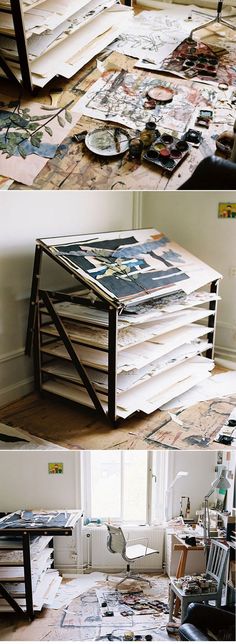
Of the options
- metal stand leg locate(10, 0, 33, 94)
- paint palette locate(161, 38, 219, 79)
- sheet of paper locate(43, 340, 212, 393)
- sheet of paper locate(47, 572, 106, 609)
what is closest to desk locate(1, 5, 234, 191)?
metal stand leg locate(10, 0, 33, 94)

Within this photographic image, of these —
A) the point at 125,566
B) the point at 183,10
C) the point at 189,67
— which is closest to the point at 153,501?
the point at 125,566

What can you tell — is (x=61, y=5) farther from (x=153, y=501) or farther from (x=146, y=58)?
(x=153, y=501)

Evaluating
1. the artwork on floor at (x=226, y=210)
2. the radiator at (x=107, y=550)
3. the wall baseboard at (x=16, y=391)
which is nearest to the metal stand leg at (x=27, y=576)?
the radiator at (x=107, y=550)

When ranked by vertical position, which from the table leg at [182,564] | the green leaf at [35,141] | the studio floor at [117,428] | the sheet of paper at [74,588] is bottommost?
the sheet of paper at [74,588]

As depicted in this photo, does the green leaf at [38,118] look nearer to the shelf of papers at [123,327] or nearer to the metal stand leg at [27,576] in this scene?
the shelf of papers at [123,327]

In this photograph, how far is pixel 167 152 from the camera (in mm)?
1793

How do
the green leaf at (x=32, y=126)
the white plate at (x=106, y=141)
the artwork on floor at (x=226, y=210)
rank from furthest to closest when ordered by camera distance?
the green leaf at (x=32, y=126), the white plate at (x=106, y=141), the artwork on floor at (x=226, y=210)

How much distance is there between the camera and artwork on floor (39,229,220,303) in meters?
1.23

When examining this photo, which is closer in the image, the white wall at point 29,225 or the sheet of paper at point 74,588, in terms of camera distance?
the white wall at point 29,225

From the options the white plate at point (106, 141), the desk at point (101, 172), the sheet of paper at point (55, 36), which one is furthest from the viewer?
the sheet of paper at point (55, 36)

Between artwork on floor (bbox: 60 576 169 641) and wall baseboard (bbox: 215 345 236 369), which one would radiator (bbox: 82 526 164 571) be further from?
wall baseboard (bbox: 215 345 236 369)

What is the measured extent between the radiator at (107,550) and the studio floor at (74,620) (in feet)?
0.12

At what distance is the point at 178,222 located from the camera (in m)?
1.25

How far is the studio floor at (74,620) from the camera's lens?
54.1 inches
